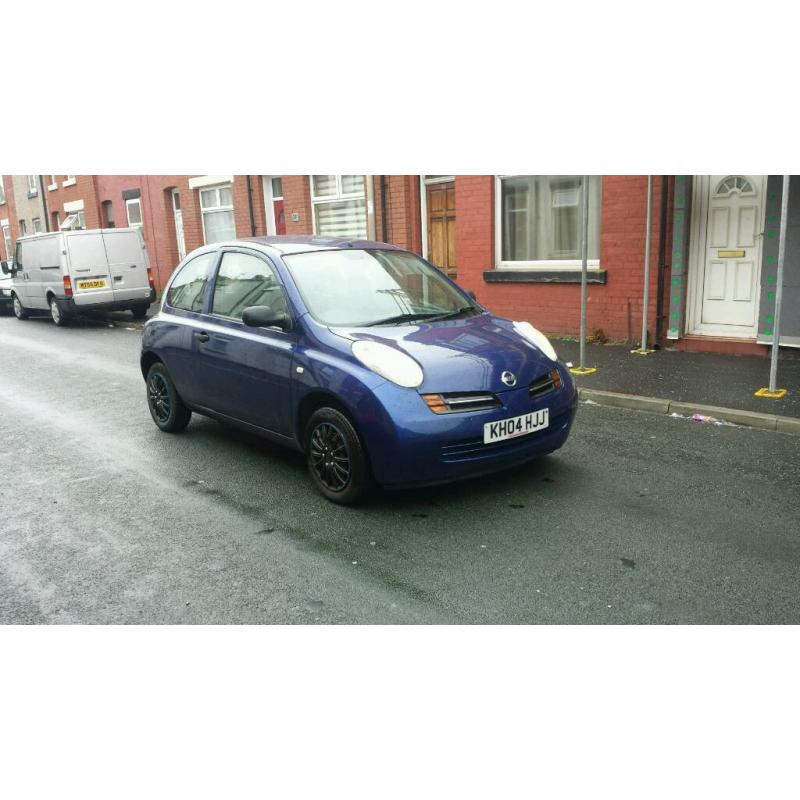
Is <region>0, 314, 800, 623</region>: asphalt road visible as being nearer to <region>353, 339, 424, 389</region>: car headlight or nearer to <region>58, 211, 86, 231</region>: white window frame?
<region>353, 339, 424, 389</region>: car headlight

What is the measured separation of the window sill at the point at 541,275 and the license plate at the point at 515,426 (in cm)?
657

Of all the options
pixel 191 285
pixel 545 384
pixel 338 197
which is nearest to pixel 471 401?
pixel 545 384

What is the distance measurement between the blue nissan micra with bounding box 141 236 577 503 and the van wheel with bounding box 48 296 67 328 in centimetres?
1324

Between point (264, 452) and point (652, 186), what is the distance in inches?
264

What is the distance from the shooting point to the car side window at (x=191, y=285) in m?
6.55

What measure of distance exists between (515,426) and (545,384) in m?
0.47

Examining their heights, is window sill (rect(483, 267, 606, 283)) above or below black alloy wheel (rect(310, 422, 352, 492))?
above

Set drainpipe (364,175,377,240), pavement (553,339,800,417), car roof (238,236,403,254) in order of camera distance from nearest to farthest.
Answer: car roof (238,236,403,254)
pavement (553,339,800,417)
drainpipe (364,175,377,240)

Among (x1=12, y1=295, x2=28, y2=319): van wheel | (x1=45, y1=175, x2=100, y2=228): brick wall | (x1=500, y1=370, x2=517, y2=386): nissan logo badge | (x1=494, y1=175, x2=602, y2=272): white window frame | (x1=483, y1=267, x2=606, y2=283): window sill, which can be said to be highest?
(x1=45, y1=175, x2=100, y2=228): brick wall

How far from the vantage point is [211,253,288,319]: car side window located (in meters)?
5.76

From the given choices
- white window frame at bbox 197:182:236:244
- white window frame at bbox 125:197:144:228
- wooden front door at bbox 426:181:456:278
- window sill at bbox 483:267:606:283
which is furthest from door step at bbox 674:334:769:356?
white window frame at bbox 125:197:144:228

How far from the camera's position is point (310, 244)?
6.11m

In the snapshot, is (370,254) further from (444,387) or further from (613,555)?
(613,555)

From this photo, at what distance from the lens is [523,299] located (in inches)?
488
